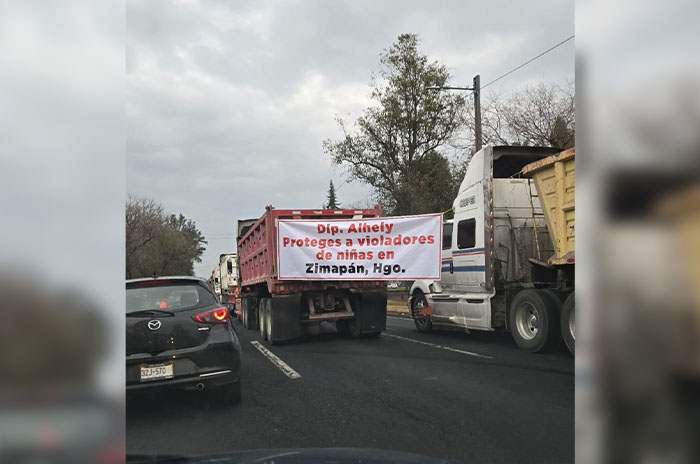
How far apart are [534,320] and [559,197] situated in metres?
2.13

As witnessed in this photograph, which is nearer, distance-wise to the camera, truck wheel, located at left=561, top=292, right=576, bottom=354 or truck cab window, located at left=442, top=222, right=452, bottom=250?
truck wheel, located at left=561, top=292, right=576, bottom=354

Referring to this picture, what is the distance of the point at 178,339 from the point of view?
214 inches

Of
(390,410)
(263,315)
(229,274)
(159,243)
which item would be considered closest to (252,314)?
(263,315)

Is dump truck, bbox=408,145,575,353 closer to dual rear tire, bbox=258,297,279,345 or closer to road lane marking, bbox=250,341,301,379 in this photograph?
dual rear tire, bbox=258,297,279,345

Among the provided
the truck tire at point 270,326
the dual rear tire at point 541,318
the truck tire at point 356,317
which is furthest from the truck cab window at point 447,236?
the truck tire at point 270,326

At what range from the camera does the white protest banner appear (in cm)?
1024

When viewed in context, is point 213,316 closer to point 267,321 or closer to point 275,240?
point 275,240

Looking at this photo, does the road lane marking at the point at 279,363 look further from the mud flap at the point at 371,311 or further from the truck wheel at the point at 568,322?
the truck wheel at the point at 568,322

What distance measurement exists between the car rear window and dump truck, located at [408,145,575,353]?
5.00 m

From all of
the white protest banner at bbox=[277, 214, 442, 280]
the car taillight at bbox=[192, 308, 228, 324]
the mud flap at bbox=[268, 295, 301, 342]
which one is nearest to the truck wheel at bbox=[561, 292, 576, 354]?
the white protest banner at bbox=[277, 214, 442, 280]

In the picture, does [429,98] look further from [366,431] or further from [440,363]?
[366,431]

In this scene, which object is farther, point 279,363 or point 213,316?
point 279,363

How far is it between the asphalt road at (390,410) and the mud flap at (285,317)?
1655 millimetres

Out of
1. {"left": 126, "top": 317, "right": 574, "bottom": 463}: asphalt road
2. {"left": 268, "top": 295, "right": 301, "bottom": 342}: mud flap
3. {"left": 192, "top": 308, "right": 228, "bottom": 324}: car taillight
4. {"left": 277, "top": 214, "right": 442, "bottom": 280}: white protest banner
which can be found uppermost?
{"left": 277, "top": 214, "right": 442, "bottom": 280}: white protest banner
